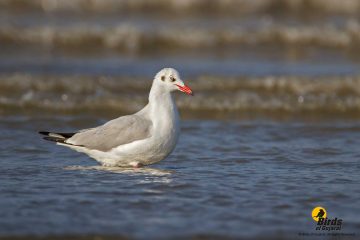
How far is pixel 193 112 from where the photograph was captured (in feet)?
35.6

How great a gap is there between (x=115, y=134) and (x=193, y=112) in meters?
3.62

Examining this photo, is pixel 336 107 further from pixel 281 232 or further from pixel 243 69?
pixel 281 232

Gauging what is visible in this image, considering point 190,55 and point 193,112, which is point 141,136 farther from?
point 190,55

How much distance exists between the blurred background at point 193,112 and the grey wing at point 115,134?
0.29m

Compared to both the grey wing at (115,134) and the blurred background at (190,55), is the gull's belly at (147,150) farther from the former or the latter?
the blurred background at (190,55)

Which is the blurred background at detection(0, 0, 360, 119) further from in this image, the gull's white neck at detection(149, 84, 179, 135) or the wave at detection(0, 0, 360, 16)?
the gull's white neck at detection(149, 84, 179, 135)

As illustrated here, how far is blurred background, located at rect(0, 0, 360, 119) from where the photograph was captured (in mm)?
11211

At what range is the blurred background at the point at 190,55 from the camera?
36.8 ft

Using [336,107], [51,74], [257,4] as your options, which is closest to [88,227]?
[336,107]

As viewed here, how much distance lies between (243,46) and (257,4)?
3842mm

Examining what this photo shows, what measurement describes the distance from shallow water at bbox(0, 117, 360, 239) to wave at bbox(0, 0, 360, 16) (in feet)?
34.9

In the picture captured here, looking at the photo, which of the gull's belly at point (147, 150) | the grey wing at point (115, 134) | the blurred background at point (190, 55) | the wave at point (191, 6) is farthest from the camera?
the wave at point (191, 6)
